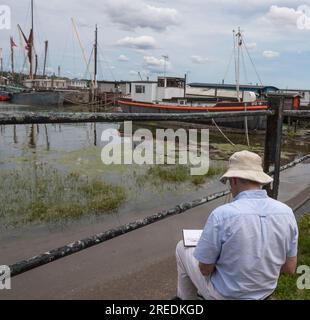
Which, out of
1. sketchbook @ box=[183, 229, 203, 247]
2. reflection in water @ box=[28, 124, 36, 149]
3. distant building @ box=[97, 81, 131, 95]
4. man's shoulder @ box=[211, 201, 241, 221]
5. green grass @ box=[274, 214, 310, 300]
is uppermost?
distant building @ box=[97, 81, 131, 95]

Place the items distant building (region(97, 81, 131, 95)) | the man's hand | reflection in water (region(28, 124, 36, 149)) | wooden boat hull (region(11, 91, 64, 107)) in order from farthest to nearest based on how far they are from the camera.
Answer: distant building (region(97, 81, 131, 95)), wooden boat hull (region(11, 91, 64, 107)), reflection in water (region(28, 124, 36, 149)), the man's hand

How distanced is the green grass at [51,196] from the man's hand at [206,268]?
18.5 ft

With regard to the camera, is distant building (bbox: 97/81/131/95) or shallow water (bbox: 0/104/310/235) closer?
shallow water (bbox: 0/104/310/235)

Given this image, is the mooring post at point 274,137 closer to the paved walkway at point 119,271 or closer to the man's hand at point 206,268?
the paved walkway at point 119,271

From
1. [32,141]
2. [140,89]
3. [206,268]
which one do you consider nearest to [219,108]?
[140,89]

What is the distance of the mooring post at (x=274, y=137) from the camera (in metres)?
3.73

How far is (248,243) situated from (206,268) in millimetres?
282

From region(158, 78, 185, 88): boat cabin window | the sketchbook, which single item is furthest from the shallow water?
region(158, 78, 185, 88): boat cabin window

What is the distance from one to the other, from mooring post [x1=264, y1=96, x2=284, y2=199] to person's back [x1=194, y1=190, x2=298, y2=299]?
1.70m

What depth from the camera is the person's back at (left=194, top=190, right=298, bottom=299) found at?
2053 mm

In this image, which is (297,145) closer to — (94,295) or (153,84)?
(153,84)

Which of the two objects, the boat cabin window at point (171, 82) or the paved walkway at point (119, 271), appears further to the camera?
the boat cabin window at point (171, 82)

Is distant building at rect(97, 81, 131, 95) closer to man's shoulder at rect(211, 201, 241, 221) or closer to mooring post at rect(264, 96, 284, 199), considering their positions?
mooring post at rect(264, 96, 284, 199)

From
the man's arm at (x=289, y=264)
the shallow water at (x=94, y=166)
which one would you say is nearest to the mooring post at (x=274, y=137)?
the man's arm at (x=289, y=264)
